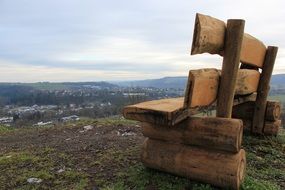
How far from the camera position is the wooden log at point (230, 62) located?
5411mm

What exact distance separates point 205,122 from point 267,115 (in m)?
3.76

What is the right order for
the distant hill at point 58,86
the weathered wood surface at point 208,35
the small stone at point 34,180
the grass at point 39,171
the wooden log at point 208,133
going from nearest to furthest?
1. the weathered wood surface at point 208,35
2. the wooden log at point 208,133
3. the grass at point 39,171
4. the small stone at point 34,180
5. the distant hill at point 58,86

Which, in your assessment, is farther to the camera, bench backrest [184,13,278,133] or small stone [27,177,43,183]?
small stone [27,177,43,183]

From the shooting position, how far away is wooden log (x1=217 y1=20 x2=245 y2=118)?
5411 millimetres

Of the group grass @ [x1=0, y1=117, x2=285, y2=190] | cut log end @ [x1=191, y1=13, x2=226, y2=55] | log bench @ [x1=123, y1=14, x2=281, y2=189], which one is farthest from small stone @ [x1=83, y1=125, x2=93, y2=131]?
cut log end @ [x1=191, y1=13, x2=226, y2=55]

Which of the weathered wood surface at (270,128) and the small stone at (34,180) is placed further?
the weathered wood surface at (270,128)

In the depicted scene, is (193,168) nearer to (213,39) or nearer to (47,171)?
(213,39)

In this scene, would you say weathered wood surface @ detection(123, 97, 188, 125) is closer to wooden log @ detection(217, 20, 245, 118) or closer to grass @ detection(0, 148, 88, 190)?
wooden log @ detection(217, 20, 245, 118)

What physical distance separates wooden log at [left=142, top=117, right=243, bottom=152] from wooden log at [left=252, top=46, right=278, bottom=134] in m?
3.42

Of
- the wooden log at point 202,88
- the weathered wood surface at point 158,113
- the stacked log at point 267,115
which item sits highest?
the wooden log at point 202,88

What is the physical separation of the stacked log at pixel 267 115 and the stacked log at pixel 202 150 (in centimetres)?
339

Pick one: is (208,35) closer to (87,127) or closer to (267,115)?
(267,115)

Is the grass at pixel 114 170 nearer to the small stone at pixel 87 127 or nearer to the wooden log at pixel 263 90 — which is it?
the wooden log at pixel 263 90

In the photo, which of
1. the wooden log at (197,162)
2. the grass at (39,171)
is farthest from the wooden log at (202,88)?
the grass at (39,171)
